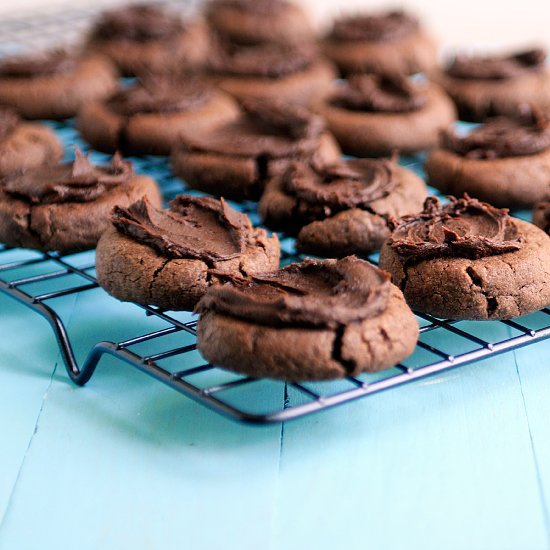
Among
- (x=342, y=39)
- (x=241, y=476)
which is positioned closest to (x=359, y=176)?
(x=241, y=476)

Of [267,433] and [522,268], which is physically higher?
[522,268]

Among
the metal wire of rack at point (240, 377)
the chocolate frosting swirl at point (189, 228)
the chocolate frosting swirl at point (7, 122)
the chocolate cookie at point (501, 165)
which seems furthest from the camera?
the chocolate frosting swirl at point (7, 122)

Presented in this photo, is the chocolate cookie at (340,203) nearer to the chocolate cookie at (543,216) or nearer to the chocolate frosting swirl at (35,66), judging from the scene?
the chocolate cookie at (543,216)

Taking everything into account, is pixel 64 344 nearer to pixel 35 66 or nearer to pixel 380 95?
pixel 380 95

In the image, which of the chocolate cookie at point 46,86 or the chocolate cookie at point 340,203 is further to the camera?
the chocolate cookie at point 46,86

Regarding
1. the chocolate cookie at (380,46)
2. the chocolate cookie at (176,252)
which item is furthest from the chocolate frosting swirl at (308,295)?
the chocolate cookie at (380,46)

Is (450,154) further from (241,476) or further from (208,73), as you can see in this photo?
(241,476)

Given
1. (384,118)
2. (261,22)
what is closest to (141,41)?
(261,22)
